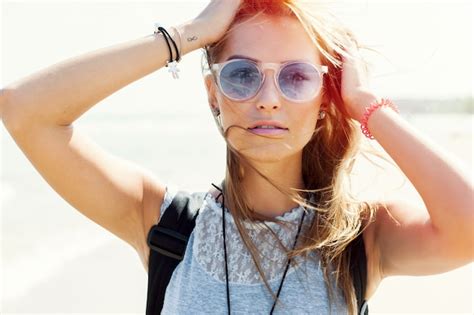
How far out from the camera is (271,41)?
3.09 m

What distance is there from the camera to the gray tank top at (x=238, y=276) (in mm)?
2910

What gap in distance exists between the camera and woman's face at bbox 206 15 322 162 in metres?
3.04

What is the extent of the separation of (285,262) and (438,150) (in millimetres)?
806

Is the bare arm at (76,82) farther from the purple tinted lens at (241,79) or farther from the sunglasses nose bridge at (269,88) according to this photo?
the sunglasses nose bridge at (269,88)

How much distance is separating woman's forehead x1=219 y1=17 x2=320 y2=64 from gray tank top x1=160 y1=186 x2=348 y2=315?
0.71m

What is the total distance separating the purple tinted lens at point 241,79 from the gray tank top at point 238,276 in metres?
0.53

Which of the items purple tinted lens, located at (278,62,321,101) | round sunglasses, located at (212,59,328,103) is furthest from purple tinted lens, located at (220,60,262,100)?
purple tinted lens, located at (278,62,321,101)

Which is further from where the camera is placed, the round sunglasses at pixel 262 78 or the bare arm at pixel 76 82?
the round sunglasses at pixel 262 78

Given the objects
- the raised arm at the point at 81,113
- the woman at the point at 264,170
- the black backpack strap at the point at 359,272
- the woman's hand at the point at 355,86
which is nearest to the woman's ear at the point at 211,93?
the woman at the point at 264,170

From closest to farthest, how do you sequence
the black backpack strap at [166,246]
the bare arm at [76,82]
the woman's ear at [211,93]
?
the bare arm at [76,82] → the black backpack strap at [166,246] → the woman's ear at [211,93]

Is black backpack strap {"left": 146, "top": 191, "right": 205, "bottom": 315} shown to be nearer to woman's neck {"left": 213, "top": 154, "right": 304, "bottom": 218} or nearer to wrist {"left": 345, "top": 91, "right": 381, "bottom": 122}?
woman's neck {"left": 213, "top": 154, "right": 304, "bottom": 218}

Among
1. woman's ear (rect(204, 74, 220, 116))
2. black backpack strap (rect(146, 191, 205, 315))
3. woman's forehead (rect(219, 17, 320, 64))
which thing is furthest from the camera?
woman's ear (rect(204, 74, 220, 116))

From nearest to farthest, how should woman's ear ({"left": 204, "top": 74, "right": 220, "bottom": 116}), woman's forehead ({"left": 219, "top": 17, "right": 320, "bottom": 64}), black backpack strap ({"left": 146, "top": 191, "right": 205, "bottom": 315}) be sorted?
1. black backpack strap ({"left": 146, "top": 191, "right": 205, "bottom": 315})
2. woman's forehead ({"left": 219, "top": 17, "right": 320, "bottom": 64})
3. woman's ear ({"left": 204, "top": 74, "right": 220, "bottom": 116})

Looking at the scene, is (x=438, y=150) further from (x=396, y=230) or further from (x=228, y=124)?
(x=228, y=124)
